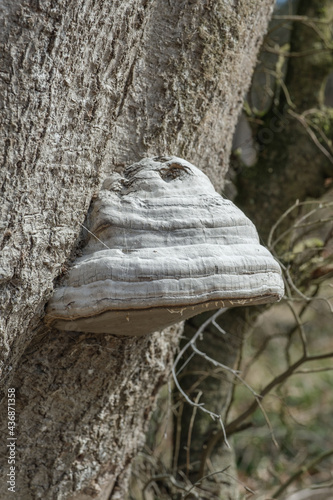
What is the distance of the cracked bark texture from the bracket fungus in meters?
0.09

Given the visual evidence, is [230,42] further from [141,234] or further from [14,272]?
[14,272]

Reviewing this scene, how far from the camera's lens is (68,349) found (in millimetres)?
1450

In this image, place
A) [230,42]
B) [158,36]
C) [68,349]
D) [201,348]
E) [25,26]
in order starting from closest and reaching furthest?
[25,26]
[68,349]
[158,36]
[230,42]
[201,348]

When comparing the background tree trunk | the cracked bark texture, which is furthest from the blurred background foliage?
the cracked bark texture

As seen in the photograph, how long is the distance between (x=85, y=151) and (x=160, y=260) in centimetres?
40

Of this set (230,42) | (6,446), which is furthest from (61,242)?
(230,42)

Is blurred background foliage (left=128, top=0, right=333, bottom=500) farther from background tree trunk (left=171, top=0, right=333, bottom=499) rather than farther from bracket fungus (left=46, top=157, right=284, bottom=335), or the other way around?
bracket fungus (left=46, top=157, right=284, bottom=335)

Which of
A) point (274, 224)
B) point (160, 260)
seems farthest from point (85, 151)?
point (274, 224)

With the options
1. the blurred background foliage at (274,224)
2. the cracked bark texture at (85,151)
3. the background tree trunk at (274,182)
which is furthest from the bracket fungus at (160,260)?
the background tree trunk at (274,182)

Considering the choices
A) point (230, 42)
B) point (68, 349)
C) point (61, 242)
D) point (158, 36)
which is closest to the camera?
point (61, 242)

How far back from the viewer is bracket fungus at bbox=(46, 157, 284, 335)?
116 centimetres

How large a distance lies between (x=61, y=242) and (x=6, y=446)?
0.67 meters

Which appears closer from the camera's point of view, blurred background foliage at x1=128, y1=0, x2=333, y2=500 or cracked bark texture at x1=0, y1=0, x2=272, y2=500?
cracked bark texture at x1=0, y1=0, x2=272, y2=500

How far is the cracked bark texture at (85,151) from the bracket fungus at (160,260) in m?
0.09
